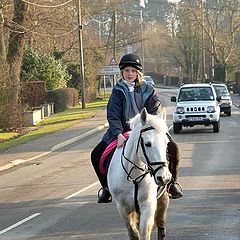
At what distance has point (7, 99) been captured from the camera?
3216 centimetres

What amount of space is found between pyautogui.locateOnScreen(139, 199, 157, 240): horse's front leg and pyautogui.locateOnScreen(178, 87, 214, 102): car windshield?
888 inches

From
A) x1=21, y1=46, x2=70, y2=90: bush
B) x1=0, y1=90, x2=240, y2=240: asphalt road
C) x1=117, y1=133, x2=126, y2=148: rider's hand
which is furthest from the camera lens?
x1=21, y1=46, x2=70, y2=90: bush

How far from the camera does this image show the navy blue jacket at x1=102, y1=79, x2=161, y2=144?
7922 mm

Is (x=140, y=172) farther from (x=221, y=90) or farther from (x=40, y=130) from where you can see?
(x=221, y=90)

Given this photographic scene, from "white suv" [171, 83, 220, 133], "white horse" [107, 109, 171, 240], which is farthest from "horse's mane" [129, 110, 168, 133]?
"white suv" [171, 83, 220, 133]

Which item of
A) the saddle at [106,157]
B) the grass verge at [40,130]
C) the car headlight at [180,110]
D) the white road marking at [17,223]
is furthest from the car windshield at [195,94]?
the saddle at [106,157]

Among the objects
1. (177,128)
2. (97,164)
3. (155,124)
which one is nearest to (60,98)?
(177,128)

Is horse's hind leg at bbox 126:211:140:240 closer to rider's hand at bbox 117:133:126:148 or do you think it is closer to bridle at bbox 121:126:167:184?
bridle at bbox 121:126:167:184

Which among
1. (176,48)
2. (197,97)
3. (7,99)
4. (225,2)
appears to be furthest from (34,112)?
(176,48)

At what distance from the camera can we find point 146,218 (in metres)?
7.14

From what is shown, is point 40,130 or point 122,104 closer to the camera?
point 122,104

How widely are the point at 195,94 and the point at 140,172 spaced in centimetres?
2272

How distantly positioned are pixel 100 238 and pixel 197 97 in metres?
20.9

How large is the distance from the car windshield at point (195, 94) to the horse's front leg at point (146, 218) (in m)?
22.6
